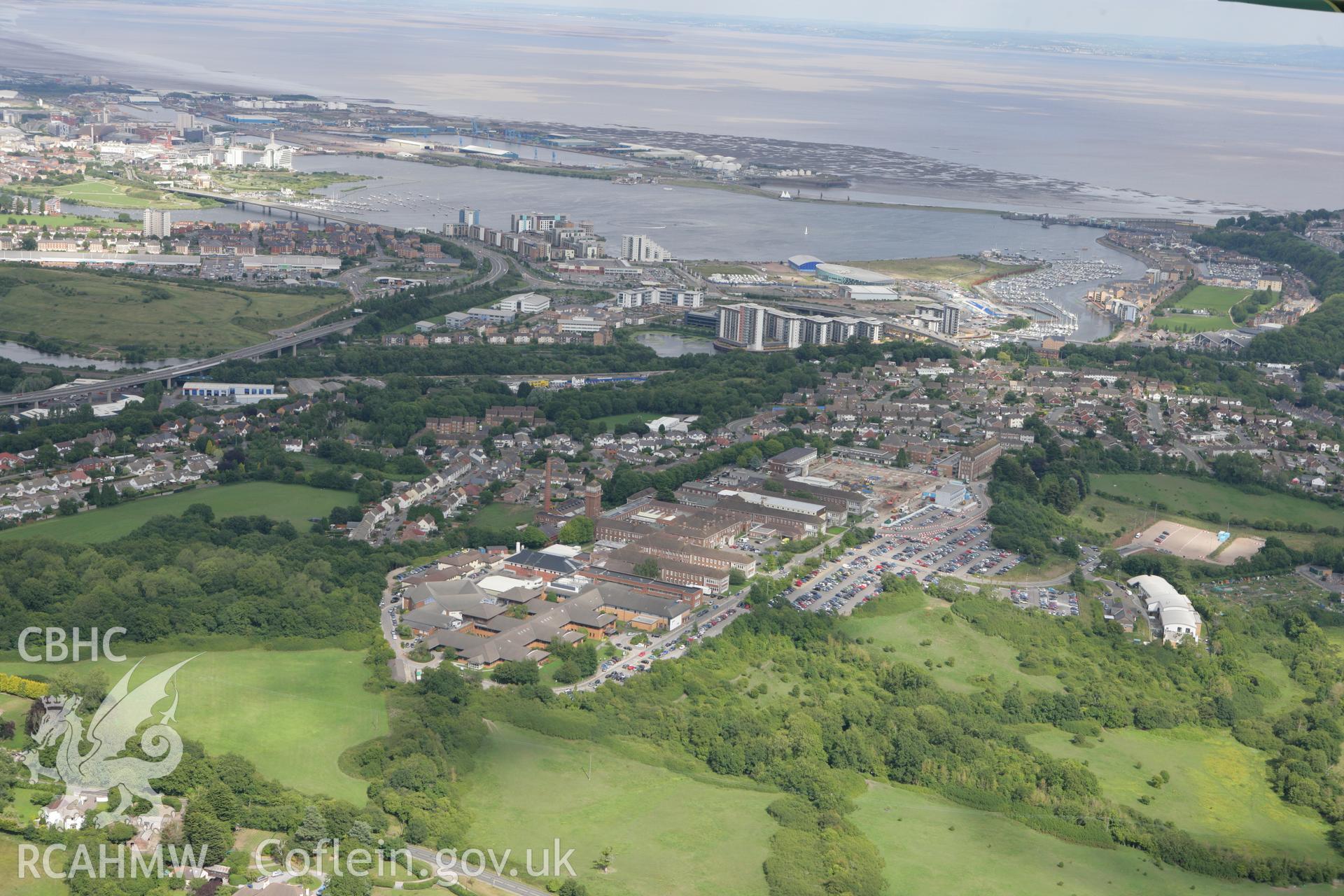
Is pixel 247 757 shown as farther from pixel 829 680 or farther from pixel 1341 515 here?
pixel 1341 515

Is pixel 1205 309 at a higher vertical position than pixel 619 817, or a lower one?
higher

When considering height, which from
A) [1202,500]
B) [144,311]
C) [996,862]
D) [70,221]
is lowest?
[996,862]

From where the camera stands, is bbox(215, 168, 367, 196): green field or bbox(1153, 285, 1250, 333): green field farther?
bbox(215, 168, 367, 196): green field

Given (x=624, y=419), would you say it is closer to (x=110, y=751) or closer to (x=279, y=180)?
(x=110, y=751)

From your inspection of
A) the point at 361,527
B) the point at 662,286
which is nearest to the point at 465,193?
the point at 662,286

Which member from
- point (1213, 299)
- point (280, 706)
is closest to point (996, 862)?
point (280, 706)

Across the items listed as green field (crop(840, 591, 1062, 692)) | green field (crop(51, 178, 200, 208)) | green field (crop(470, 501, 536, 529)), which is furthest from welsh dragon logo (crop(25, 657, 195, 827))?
green field (crop(51, 178, 200, 208))

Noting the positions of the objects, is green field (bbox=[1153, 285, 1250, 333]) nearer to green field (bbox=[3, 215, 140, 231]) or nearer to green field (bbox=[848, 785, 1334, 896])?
green field (bbox=[848, 785, 1334, 896])
